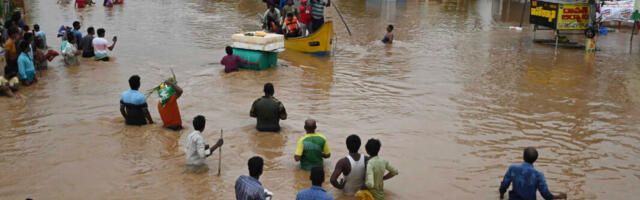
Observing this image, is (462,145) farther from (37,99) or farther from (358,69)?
(37,99)

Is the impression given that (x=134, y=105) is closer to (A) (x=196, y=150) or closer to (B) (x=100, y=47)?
(A) (x=196, y=150)

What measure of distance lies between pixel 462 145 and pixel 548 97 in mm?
4248

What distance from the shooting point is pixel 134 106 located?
9.91 m

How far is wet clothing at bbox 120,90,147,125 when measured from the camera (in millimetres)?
9844

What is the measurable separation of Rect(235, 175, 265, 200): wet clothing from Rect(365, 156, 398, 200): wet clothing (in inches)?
67.1

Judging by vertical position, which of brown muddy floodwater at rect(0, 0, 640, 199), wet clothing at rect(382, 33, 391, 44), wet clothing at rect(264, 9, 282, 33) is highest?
wet clothing at rect(264, 9, 282, 33)

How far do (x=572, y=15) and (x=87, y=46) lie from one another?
45.1 feet

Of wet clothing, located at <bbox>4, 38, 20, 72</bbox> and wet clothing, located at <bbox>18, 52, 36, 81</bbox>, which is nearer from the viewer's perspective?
wet clothing, located at <bbox>18, 52, 36, 81</bbox>

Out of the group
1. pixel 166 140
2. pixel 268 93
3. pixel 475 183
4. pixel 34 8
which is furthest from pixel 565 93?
pixel 34 8

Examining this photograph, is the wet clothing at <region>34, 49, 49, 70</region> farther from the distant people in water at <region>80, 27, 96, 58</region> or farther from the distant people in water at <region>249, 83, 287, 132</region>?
the distant people in water at <region>249, 83, 287, 132</region>


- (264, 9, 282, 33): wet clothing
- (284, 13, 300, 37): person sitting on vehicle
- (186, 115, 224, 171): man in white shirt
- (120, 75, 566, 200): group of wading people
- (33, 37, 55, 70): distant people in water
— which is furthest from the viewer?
(264, 9, 282, 33): wet clothing

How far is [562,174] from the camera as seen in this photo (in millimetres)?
8555

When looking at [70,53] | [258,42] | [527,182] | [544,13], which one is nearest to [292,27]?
[258,42]

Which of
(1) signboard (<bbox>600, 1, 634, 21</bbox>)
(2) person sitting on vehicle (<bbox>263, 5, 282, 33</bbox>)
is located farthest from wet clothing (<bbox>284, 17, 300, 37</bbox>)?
(1) signboard (<bbox>600, 1, 634, 21</bbox>)
